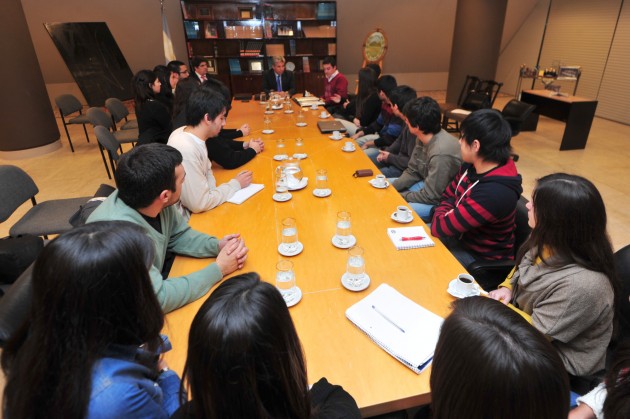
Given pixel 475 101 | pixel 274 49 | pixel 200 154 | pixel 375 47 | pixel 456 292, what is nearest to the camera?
pixel 456 292

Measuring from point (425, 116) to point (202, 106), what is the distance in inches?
61.4

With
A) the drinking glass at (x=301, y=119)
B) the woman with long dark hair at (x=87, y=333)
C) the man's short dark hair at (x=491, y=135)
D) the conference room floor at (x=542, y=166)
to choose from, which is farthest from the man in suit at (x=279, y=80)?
the woman with long dark hair at (x=87, y=333)

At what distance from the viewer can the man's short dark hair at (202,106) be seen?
235 cm

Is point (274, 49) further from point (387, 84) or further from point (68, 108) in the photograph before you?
point (387, 84)

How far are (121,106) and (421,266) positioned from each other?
557cm

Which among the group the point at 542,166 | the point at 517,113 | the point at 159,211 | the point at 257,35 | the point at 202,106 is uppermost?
the point at 257,35

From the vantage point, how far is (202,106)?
234 cm

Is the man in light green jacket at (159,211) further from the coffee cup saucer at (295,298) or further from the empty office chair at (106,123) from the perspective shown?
the empty office chair at (106,123)

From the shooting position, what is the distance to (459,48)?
23.0ft

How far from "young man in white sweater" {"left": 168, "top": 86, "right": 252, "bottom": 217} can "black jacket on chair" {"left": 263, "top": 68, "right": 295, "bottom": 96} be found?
4401 millimetres

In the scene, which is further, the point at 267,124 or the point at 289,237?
the point at 267,124

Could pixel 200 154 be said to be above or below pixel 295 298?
above

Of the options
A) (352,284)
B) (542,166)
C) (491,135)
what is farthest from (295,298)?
(542,166)

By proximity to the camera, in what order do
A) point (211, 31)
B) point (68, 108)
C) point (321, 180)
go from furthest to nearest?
point (211, 31) → point (68, 108) → point (321, 180)
